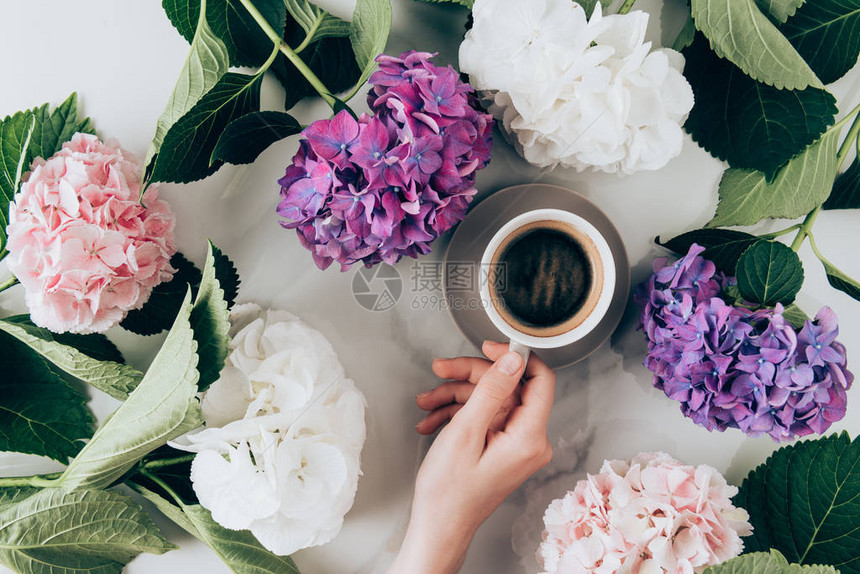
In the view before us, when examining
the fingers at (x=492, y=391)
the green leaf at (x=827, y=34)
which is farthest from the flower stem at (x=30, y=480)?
the green leaf at (x=827, y=34)

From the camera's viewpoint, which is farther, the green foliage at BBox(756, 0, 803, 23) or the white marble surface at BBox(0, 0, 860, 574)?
the white marble surface at BBox(0, 0, 860, 574)

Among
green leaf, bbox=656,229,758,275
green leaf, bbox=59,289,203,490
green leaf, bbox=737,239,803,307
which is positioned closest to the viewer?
green leaf, bbox=59,289,203,490

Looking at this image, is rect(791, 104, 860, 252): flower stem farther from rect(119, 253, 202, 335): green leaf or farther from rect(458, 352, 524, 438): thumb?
rect(119, 253, 202, 335): green leaf

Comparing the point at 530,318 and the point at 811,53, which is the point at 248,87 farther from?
the point at 811,53

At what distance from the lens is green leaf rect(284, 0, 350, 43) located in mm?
656

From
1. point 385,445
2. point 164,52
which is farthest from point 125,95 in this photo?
point 385,445

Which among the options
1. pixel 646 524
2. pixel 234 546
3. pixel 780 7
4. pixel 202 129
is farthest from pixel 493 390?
pixel 780 7

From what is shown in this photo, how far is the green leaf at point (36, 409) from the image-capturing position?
689 millimetres

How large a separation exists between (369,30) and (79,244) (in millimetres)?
390

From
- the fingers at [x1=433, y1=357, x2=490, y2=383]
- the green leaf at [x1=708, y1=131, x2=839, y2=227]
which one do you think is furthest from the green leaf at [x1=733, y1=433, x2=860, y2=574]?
the fingers at [x1=433, y1=357, x2=490, y2=383]

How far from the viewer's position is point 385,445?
77 centimetres

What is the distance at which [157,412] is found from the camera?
0.53 meters

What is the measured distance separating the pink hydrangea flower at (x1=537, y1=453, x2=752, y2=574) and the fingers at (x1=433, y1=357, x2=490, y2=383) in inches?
7.3

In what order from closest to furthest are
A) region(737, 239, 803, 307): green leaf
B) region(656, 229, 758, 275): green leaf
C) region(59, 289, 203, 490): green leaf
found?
region(59, 289, 203, 490): green leaf < region(737, 239, 803, 307): green leaf < region(656, 229, 758, 275): green leaf
